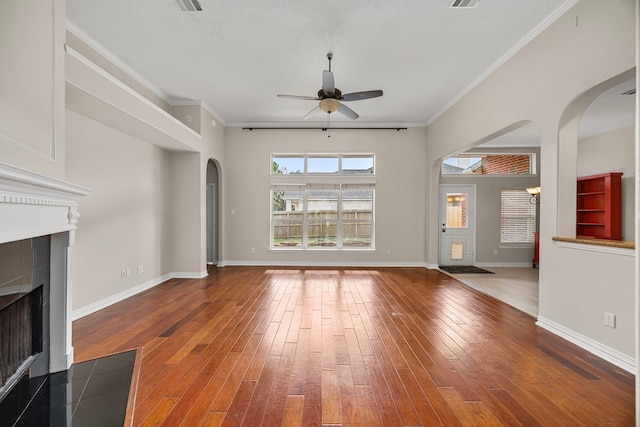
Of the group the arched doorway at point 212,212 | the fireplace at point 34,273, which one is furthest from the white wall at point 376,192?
the fireplace at point 34,273

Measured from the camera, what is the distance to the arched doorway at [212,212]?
22.0 ft

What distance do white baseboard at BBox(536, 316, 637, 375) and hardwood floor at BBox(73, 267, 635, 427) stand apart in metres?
0.08

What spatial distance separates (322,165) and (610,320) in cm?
530

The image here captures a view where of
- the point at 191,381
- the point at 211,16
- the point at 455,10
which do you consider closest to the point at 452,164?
the point at 455,10

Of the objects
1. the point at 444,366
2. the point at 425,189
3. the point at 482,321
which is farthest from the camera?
the point at 425,189

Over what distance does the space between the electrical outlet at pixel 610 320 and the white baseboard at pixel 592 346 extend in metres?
0.19

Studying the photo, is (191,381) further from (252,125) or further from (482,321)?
(252,125)

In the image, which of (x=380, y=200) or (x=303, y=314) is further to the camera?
(x=380, y=200)

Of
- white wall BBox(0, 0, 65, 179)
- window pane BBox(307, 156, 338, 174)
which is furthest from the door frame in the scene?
white wall BBox(0, 0, 65, 179)

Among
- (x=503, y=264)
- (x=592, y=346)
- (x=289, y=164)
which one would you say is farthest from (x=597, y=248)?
(x=289, y=164)

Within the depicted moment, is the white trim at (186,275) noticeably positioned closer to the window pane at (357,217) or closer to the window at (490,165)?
the window pane at (357,217)

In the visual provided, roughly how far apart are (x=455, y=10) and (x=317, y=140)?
3.97m

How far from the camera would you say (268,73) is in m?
4.15

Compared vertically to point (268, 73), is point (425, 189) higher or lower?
lower
